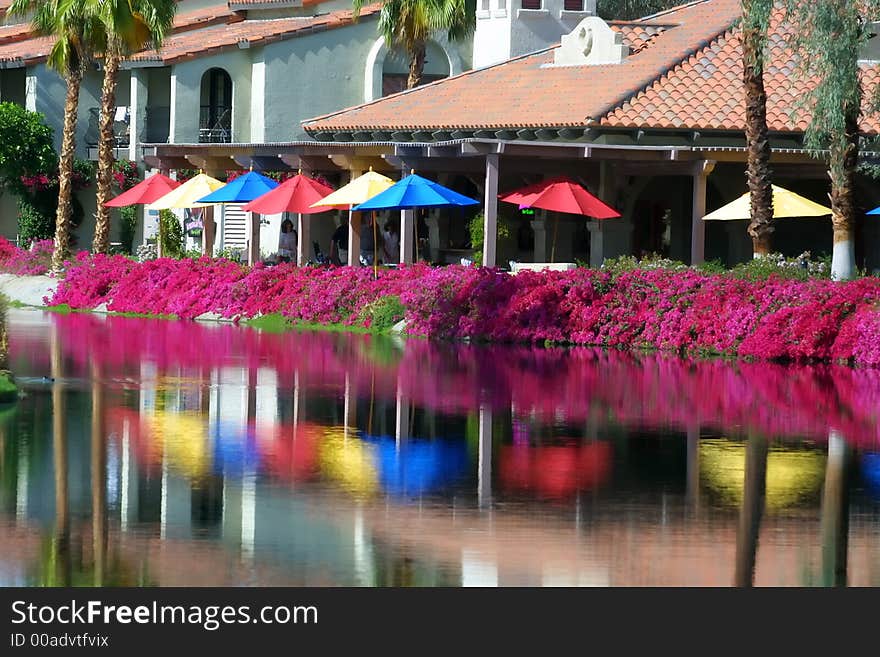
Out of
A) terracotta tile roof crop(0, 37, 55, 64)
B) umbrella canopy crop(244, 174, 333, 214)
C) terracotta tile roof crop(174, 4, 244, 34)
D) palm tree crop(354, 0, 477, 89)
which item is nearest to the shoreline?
umbrella canopy crop(244, 174, 333, 214)

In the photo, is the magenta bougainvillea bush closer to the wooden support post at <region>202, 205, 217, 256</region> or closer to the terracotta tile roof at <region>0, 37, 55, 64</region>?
the wooden support post at <region>202, 205, 217, 256</region>

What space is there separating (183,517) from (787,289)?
56.4 ft

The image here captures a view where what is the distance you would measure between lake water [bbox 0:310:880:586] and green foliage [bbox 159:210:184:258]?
71.7ft

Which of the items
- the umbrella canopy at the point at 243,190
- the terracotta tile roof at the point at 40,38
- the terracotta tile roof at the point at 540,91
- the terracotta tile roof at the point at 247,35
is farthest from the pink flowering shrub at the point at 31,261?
the terracotta tile roof at the point at 40,38

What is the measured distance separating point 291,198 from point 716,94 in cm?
980

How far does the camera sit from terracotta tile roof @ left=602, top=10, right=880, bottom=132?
3950cm

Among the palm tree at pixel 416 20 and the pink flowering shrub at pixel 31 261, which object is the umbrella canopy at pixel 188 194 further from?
the palm tree at pixel 416 20

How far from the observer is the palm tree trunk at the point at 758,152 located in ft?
105

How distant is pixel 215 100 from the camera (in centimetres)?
5703

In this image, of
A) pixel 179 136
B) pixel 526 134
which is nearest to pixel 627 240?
pixel 526 134

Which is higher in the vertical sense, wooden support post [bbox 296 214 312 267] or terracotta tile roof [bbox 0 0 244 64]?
terracotta tile roof [bbox 0 0 244 64]

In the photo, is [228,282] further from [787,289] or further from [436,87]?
[787,289]

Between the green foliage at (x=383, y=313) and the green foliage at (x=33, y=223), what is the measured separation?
81.2 feet

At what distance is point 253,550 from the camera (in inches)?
459
